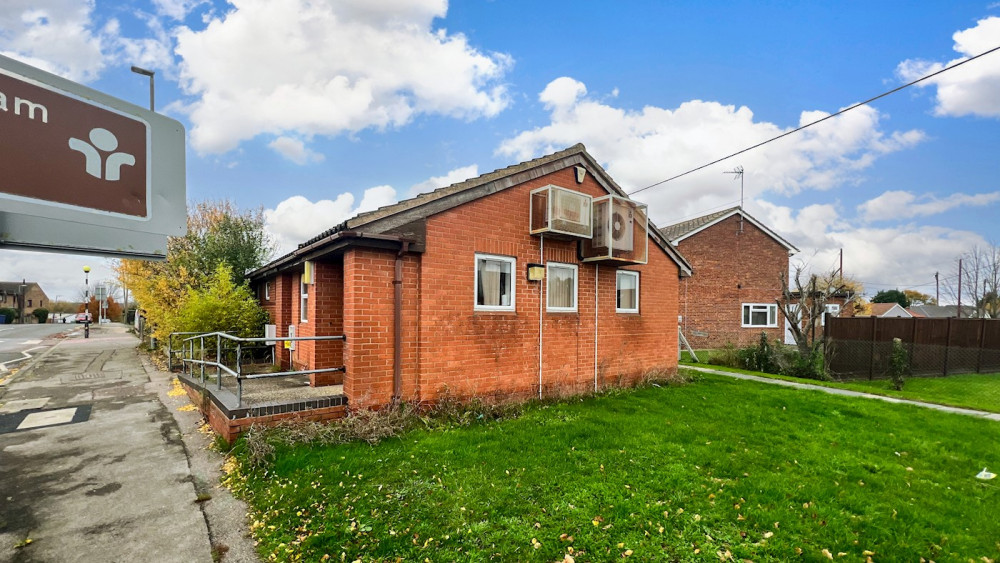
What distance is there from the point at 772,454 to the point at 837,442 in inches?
62.3

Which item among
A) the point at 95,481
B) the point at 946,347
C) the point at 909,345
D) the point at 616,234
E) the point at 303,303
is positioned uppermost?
the point at 616,234

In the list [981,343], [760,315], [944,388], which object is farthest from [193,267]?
[981,343]

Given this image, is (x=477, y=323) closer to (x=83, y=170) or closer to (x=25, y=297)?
(x=83, y=170)

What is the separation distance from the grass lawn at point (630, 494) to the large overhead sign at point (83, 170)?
300 cm

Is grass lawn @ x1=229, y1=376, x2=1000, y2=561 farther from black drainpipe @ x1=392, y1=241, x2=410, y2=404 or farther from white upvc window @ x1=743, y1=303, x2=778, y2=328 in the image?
white upvc window @ x1=743, y1=303, x2=778, y2=328

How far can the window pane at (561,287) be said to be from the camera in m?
8.67

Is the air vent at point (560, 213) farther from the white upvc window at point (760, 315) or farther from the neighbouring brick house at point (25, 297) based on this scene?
the neighbouring brick house at point (25, 297)

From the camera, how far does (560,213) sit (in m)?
8.12

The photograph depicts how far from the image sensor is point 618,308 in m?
10.1

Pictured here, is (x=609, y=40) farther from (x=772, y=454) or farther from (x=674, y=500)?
(x=674, y=500)

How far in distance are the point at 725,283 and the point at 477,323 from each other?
1828 cm

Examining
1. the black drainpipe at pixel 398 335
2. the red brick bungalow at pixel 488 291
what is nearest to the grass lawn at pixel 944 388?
the red brick bungalow at pixel 488 291

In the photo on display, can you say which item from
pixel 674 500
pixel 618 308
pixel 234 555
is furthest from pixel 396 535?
pixel 618 308

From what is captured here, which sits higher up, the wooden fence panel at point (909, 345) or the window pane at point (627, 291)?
the window pane at point (627, 291)
